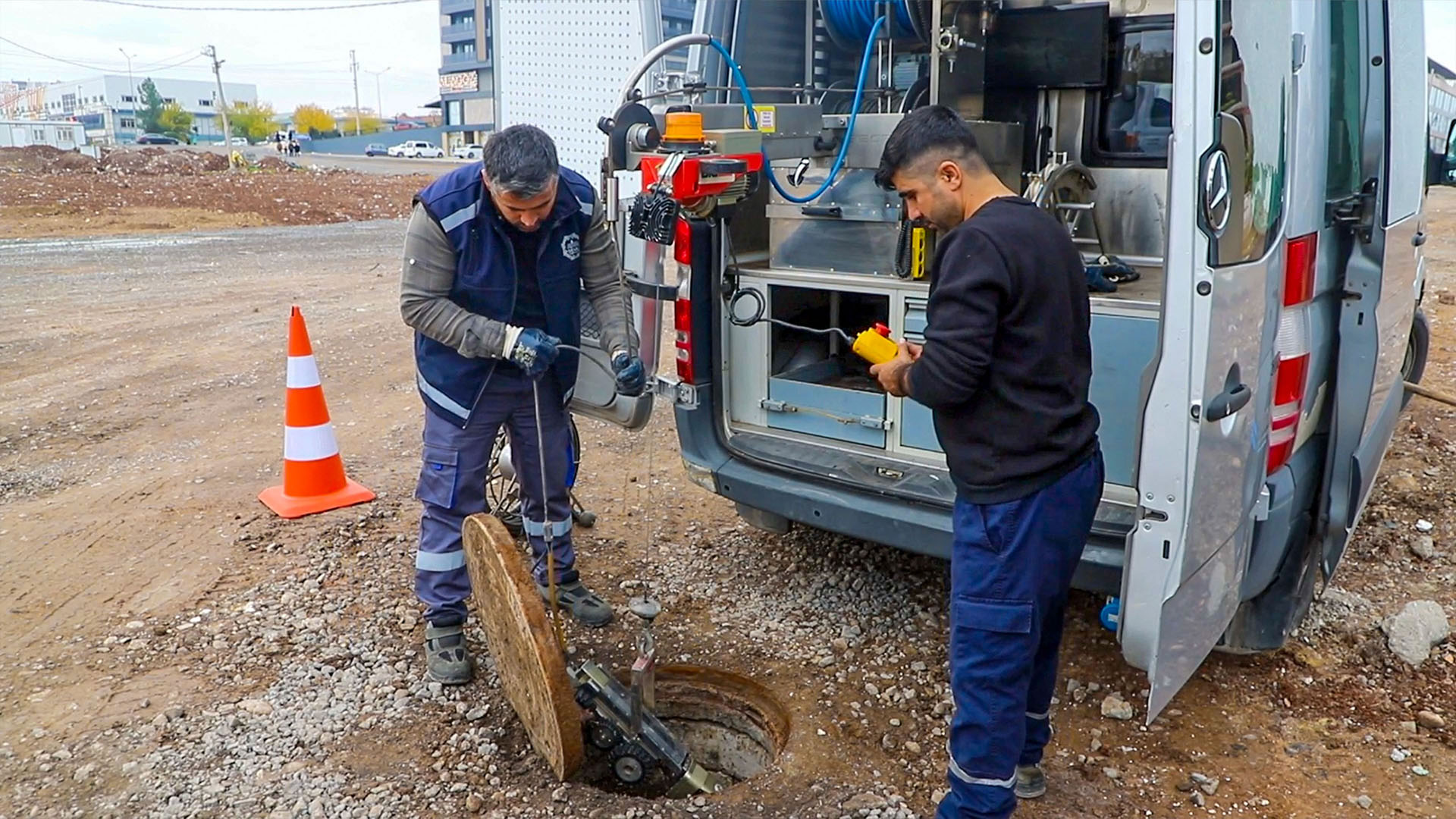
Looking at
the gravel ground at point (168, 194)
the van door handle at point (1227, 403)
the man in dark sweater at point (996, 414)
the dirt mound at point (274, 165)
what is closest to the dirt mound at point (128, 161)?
the gravel ground at point (168, 194)

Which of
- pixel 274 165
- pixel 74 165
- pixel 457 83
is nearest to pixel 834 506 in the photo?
pixel 74 165

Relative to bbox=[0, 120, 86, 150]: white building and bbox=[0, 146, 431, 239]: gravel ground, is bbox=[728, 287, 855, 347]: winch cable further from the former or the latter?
bbox=[0, 120, 86, 150]: white building

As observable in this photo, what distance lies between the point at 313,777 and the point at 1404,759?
297 cm

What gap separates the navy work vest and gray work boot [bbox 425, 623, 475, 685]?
27.0 inches

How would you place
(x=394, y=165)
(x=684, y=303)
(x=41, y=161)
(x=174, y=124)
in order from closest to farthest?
1. (x=684, y=303)
2. (x=41, y=161)
3. (x=394, y=165)
4. (x=174, y=124)

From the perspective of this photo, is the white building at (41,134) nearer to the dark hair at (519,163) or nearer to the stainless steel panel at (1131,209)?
the dark hair at (519,163)

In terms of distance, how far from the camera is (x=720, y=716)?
11.6 ft

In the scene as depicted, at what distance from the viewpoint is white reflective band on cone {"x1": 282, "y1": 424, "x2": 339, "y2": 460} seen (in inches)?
190

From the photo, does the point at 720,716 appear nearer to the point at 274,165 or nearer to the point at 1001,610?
the point at 1001,610

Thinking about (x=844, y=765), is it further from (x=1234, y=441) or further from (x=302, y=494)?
(x=302, y=494)

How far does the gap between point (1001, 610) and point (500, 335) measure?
5.68ft

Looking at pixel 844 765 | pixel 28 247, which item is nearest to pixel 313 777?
pixel 844 765

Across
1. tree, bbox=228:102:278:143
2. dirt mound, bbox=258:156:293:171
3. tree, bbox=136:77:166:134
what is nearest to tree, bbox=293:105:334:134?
tree, bbox=228:102:278:143

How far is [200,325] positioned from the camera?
9.10 metres
